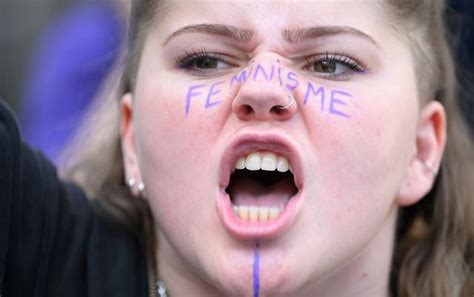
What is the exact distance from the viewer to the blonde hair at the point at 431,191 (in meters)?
2.37

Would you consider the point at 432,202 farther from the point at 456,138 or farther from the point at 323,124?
the point at 323,124

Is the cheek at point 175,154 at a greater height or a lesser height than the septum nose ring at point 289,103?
lesser

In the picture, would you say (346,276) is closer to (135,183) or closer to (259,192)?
(259,192)

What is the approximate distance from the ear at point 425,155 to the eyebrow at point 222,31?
0.49 metres

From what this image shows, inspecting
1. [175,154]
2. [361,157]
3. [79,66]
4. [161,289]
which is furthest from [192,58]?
[79,66]

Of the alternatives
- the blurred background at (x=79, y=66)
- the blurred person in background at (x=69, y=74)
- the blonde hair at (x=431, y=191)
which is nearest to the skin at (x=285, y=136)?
the blonde hair at (x=431, y=191)

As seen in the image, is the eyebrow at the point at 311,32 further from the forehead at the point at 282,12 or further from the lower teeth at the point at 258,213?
the lower teeth at the point at 258,213

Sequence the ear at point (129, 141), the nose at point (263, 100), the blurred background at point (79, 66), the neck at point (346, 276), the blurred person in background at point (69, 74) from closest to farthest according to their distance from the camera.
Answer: the nose at point (263, 100), the neck at point (346, 276), the ear at point (129, 141), the blurred background at point (79, 66), the blurred person in background at point (69, 74)

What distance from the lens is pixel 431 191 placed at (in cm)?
254

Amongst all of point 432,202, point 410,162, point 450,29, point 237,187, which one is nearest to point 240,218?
point 237,187

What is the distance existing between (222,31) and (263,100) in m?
0.23

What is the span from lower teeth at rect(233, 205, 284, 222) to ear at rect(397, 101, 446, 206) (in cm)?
38

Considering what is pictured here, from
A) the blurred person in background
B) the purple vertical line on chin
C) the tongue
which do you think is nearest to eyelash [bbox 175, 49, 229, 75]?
the tongue

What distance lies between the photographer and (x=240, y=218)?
2.04 metres
